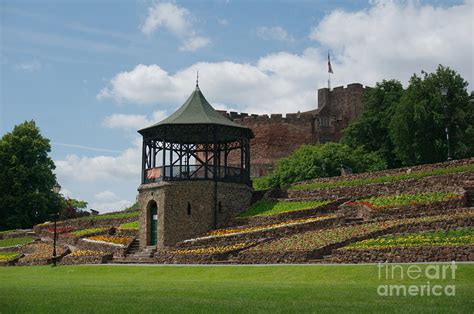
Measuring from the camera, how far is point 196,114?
42.8 meters

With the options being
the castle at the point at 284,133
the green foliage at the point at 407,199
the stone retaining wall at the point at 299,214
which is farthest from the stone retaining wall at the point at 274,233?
the castle at the point at 284,133

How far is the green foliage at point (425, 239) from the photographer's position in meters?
24.4

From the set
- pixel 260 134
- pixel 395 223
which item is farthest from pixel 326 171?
pixel 395 223

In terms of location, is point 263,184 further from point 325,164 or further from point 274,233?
point 274,233

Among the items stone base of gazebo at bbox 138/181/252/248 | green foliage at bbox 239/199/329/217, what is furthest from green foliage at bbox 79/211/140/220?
green foliage at bbox 239/199/329/217

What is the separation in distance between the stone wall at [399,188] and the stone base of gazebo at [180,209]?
4.85m

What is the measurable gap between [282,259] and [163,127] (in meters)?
15.6

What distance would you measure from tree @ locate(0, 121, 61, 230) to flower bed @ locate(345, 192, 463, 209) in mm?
35923

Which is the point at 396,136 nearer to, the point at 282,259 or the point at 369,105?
the point at 369,105

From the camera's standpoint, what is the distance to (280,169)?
199ft

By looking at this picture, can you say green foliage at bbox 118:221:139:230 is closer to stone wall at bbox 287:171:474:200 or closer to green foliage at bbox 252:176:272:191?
stone wall at bbox 287:171:474:200

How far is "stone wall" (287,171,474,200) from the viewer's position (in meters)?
34.2

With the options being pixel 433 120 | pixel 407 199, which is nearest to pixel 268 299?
pixel 407 199

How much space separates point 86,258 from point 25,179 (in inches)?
1057
